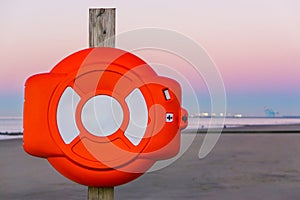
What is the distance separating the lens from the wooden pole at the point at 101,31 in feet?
7.32

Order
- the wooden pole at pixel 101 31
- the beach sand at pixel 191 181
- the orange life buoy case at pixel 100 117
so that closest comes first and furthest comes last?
1. the orange life buoy case at pixel 100 117
2. the wooden pole at pixel 101 31
3. the beach sand at pixel 191 181

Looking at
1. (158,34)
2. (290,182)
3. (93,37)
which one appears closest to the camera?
(158,34)

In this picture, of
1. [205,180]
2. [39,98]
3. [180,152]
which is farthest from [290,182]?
[39,98]

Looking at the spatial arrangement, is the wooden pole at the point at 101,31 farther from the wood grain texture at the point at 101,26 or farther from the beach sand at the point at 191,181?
the beach sand at the point at 191,181

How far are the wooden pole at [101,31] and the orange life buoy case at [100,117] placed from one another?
0.22 m


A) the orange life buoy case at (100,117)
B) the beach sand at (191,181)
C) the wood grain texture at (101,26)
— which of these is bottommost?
the beach sand at (191,181)

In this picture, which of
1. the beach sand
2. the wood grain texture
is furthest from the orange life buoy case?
the beach sand

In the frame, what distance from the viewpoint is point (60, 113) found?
78.8 inches

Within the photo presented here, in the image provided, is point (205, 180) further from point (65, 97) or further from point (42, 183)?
point (65, 97)

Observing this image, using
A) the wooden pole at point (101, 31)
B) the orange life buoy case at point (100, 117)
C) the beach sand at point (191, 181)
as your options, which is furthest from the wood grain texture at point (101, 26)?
the beach sand at point (191, 181)

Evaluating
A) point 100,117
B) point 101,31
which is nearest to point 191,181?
point 101,31

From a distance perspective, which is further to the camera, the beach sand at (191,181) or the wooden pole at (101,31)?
the beach sand at (191,181)

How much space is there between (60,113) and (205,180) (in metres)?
3.45

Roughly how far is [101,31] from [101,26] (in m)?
0.02
